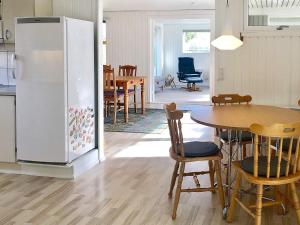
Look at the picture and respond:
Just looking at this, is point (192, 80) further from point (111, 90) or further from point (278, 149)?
point (278, 149)

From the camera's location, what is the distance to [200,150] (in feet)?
11.4

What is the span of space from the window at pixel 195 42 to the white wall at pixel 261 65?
31.4 feet

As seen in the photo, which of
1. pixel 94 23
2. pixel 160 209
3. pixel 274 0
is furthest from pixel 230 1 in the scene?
pixel 160 209

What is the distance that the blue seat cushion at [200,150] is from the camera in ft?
11.2

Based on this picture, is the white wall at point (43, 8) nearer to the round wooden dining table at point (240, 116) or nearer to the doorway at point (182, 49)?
the round wooden dining table at point (240, 116)

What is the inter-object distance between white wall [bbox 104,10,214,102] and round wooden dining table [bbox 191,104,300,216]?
247 inches

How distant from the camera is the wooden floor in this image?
11.1 feet

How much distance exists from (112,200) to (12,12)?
2.46m

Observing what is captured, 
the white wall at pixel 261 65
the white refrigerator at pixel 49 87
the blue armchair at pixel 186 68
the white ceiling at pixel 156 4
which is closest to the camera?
the white refrigerator at pixel 49 87

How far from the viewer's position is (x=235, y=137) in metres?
4.01

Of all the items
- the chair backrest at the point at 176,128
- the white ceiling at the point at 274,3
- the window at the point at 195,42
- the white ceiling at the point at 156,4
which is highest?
the white ceiling at the point at 156,4

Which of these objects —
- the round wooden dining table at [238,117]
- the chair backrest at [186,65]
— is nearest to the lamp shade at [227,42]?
the round wooden dining table at [238,117]

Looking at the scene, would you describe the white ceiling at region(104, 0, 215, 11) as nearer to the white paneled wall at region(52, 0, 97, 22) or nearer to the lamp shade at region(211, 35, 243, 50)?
the white paneled wall at region(52, 0, 97, 22)

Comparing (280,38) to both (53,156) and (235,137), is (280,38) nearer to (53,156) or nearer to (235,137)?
(235,137)
